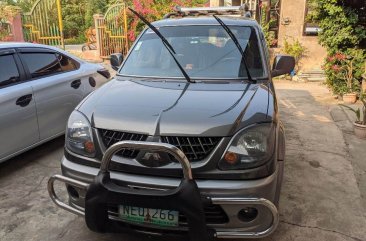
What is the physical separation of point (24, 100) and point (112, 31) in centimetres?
1000

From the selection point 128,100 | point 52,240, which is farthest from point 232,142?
point 52,240

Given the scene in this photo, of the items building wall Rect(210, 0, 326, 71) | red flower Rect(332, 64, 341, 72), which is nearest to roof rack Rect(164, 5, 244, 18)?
red flower Rect(332, 64, 341, 72)

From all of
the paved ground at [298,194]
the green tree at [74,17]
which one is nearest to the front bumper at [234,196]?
the paved ground at [298,194]

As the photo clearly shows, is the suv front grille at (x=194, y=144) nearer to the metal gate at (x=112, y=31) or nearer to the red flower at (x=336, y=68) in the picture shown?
the red flower at (x=336, y=68)

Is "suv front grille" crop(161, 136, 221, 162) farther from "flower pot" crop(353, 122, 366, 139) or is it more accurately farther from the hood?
"flower pot" crop(353, 122, 366, 139)

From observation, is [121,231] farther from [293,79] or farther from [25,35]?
[25,35]

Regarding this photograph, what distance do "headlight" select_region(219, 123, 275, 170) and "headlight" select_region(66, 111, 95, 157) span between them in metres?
0.98

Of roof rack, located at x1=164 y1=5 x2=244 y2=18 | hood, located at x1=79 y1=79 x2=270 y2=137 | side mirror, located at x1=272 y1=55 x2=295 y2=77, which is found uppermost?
roof rack, located at x1=164 y1=5 x2=244 y2=18

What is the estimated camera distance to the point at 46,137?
175 inches

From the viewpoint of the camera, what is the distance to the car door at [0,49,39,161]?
12.4 ft

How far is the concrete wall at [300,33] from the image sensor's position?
1090 cm

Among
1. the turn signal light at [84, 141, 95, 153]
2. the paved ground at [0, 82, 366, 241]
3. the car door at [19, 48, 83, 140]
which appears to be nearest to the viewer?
the turn signal light at [84, 141, 95, 153]

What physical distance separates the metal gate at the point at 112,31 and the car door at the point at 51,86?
28.4 ft

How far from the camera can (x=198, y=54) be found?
3498 mm
